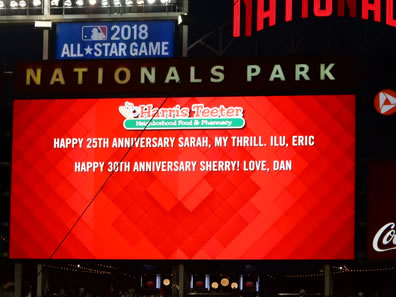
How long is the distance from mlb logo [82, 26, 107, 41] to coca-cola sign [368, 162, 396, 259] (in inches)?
227

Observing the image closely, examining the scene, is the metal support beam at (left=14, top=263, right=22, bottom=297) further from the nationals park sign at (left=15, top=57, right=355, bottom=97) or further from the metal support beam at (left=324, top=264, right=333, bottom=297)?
the metal support beam at (left=324, top=264, right=333, bottom=297)

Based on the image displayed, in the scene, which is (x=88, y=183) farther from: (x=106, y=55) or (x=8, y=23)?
(x=8, y=23)

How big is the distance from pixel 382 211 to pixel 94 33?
6.53 m

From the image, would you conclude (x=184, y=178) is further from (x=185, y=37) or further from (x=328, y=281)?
(x=328, y=281)

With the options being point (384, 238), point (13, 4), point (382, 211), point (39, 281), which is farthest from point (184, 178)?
point (13, 4)

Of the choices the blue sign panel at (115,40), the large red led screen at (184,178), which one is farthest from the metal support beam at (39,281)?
the blue sign panel at (115,40)

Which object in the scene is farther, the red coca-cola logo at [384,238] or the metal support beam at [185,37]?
the metal support beam at [185,37]

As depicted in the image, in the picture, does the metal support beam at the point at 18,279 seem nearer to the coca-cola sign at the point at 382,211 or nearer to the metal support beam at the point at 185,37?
the metal support beam at the point at 185,37

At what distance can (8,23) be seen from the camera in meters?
21.3

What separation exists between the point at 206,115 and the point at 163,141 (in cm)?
93

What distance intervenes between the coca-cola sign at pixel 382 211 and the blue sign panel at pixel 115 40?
15.0ft

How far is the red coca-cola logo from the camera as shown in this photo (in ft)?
62.6

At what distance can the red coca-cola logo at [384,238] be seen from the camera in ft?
62.6

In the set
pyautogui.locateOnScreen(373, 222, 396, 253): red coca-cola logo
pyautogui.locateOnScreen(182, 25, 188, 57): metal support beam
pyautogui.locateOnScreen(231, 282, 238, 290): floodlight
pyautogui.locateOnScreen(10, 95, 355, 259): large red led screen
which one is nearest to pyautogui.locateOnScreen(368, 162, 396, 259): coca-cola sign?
pyautogui.locateOnScreen(373, 222, 396, 253): red coca-cola logo
